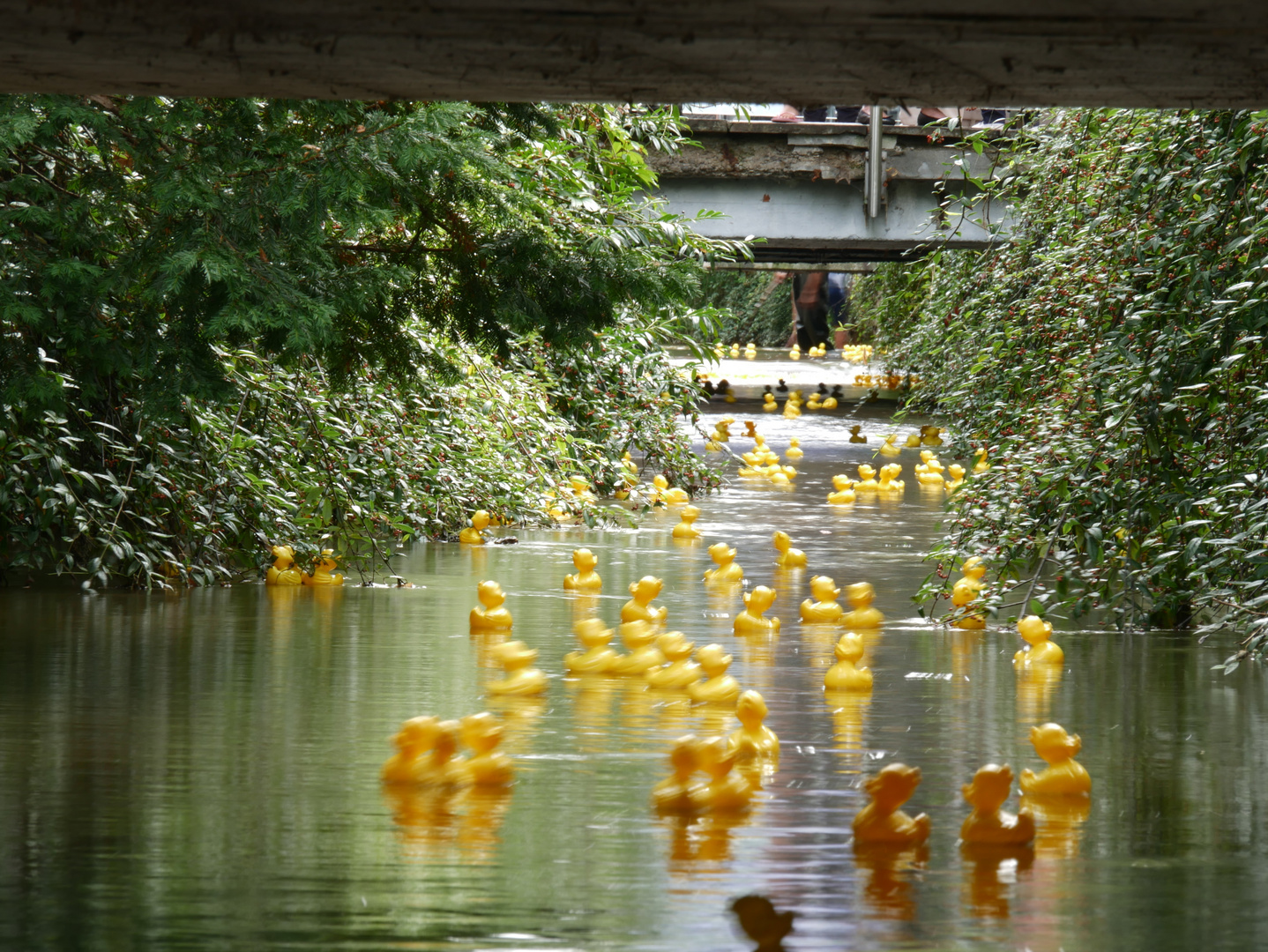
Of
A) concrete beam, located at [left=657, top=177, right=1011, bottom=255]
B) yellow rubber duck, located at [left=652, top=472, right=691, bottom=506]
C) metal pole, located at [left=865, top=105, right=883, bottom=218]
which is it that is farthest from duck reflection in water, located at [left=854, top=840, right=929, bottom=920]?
concrete beam, located at [left=657, top=177, right=1011, bottom=255]

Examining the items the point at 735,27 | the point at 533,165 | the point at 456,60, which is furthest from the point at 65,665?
the point at 533,165

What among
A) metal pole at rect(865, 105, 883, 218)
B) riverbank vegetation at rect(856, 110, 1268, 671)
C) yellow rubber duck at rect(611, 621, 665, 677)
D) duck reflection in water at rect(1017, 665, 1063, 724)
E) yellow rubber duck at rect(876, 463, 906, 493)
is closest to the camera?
duck reflection in water at rect(1017, 665, 1063, 724)

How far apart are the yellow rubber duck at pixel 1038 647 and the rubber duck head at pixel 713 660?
1381 mm

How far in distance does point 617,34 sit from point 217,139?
3173 millimetres

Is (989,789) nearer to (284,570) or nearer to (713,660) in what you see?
(713,660)

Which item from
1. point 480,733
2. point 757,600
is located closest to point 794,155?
point 757,600

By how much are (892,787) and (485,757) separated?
1.08 metres

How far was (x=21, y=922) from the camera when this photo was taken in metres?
2.79

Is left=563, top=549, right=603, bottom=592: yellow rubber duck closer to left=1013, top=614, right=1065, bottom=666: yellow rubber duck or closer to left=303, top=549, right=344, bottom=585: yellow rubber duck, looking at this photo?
left=303, top=549, right=344, bottom=585: yellow rubber duck

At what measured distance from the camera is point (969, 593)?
22.0ft

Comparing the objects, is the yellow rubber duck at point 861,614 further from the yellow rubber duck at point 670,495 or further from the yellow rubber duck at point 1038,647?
the yellow rubber duck at point 670,495

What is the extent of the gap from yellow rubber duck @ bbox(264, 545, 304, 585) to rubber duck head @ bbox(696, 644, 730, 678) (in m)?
3.14

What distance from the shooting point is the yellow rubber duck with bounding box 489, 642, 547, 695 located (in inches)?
199

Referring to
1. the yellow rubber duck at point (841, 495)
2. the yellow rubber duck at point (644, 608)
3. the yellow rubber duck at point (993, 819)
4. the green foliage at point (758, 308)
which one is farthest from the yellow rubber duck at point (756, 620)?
the green foliage at point (758, 308)
